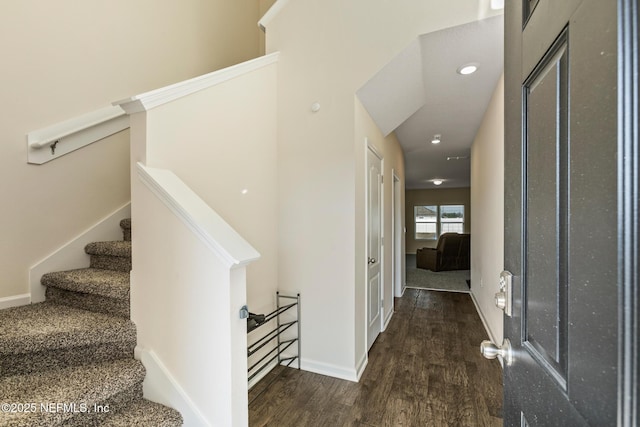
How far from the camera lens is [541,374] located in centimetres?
61

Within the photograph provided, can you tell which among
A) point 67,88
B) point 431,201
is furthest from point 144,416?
point 431,201

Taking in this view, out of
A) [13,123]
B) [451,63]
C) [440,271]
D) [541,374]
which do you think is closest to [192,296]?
[541,374]

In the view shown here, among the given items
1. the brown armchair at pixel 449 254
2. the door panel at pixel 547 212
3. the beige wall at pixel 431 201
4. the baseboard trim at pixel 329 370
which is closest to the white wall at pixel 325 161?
the baseboard trim at pixel 329 370

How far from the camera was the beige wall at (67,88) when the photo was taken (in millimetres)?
1818

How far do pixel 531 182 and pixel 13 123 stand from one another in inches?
106

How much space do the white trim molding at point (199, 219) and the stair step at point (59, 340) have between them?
72 cm

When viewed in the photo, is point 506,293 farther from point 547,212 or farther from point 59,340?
point 59,340

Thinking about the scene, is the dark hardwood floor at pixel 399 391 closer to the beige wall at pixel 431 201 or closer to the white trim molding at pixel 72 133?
the white trim molding at pixel 72 133

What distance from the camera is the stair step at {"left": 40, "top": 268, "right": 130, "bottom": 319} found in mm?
1654

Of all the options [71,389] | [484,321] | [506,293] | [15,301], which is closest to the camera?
[506,293]

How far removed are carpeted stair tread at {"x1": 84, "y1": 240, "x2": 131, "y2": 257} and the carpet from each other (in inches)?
201

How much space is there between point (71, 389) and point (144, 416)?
1.07 ft

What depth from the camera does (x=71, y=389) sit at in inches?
49.4

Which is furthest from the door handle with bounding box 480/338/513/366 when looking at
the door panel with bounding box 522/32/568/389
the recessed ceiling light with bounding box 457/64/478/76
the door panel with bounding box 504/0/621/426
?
the recessed ceiling light with bounding box 457/64/478/76
